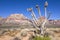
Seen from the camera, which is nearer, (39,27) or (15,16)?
(39,27)

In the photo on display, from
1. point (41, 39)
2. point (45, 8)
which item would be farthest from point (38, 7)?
point (41, 39)

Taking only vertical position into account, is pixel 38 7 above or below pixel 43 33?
above

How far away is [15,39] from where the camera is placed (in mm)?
27078

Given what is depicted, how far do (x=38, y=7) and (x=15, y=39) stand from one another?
17.3 ft

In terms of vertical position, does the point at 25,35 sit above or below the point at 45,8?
below

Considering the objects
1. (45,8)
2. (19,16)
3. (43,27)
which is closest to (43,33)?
(43,27)

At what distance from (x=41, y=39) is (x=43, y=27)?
12.9 ft

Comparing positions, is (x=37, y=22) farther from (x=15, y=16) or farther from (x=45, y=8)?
(x=15, y=16)

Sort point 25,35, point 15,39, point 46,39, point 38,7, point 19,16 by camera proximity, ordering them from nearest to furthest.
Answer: point 46,39, point 38,7, point 15,39, point 25,35, point 19,16

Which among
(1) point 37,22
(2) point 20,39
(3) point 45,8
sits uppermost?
(3) point 45,8

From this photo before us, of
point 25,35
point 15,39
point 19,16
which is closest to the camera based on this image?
point 15,39

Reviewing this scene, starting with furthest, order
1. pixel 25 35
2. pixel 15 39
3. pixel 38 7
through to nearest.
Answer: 1. pixel 25 35
2. pixel 15 39
3. pixel 38 7

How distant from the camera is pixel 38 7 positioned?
83.3 feet

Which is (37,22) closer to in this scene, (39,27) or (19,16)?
(39,27)
